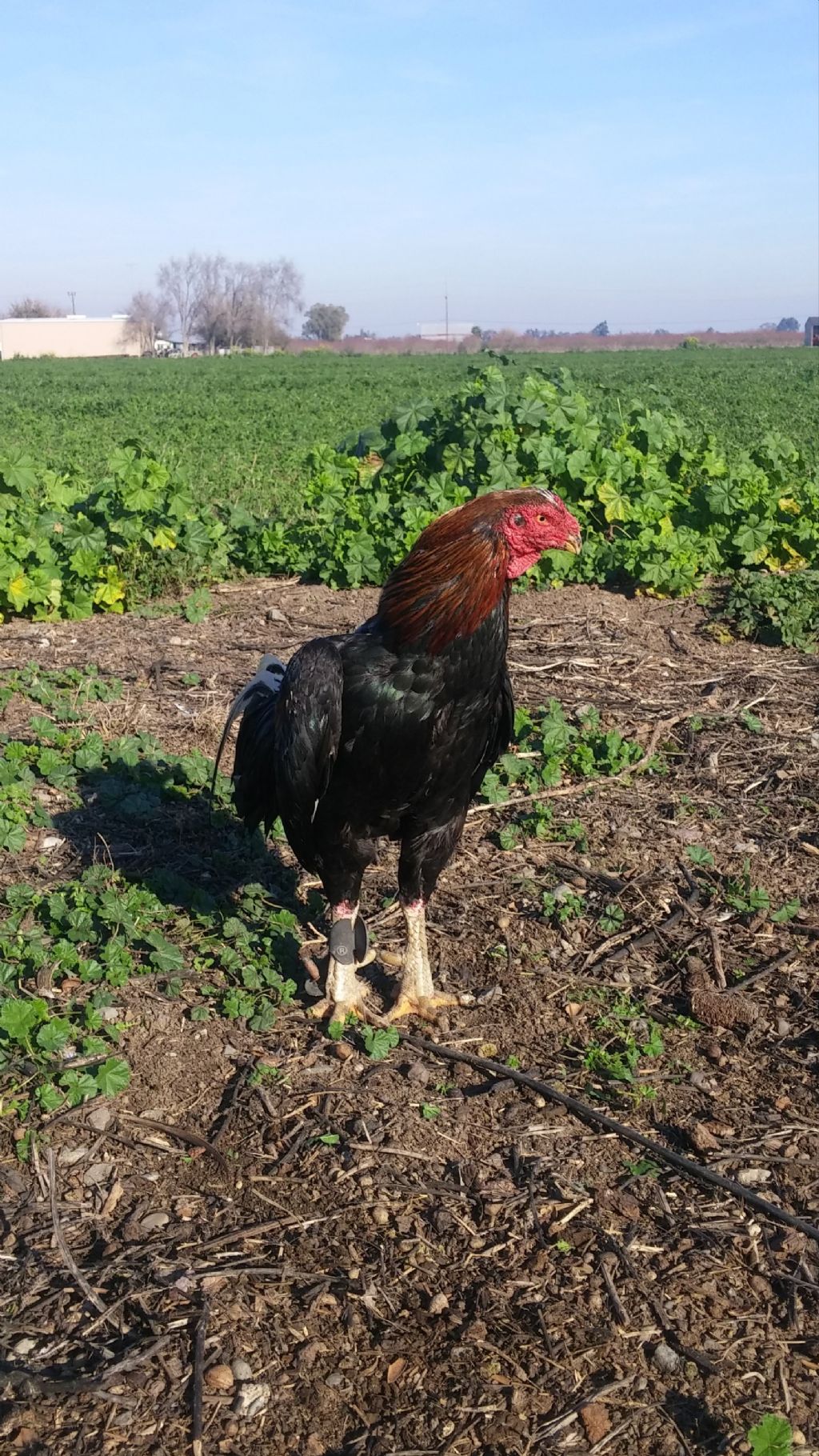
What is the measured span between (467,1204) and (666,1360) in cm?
74

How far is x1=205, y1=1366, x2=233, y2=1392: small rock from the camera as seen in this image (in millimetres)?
2758

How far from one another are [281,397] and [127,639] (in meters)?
34.4

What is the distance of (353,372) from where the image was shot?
5978cm

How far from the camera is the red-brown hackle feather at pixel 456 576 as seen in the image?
376cm

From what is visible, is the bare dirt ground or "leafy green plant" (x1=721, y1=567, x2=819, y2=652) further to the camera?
"leafy green plant" (x1=721, y1=567, x2=819, y2=652)

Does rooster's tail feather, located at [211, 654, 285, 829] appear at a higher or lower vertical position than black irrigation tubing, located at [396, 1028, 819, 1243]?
higher

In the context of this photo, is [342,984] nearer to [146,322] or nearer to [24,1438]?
[24,1438]

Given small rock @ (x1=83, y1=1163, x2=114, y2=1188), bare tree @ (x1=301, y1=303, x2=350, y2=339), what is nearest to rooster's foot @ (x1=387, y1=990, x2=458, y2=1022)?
small rock @ (x1=83, y1=1163, x2=114, y2=1188)

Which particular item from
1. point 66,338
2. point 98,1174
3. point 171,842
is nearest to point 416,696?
point 98,1174

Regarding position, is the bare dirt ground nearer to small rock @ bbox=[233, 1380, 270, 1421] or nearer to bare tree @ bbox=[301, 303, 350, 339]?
small rock @ bbox=[233, 1380, 270, 1421]

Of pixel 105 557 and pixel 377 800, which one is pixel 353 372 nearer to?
pixel 105 557

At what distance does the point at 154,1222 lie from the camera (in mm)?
3312

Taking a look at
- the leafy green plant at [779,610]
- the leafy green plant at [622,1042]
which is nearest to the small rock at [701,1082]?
the leafy green plant at [622,1042]

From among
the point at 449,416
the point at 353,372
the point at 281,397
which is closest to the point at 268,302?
the point at 353,372
